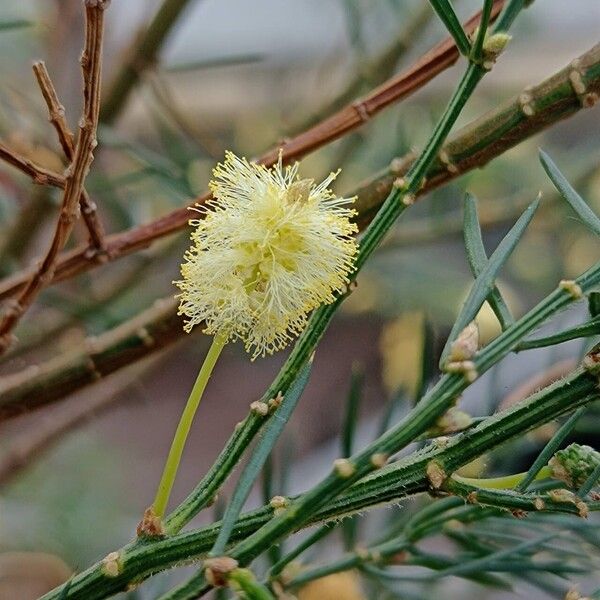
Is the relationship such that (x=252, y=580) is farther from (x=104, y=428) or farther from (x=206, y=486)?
(x=104, y=428)

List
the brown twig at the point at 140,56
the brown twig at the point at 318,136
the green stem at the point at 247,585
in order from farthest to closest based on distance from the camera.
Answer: the brown twig at the point at 140,56 → the brown twig at the point at 318,136 → the green stem at the point at 247,585

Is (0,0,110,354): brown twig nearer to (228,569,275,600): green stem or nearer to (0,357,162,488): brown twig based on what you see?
(228,569,275,600): green stem

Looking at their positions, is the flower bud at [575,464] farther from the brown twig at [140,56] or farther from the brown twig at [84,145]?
the brown twig at [140,56]

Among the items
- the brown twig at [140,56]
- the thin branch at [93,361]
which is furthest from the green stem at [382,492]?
the brown twig at [140,56]

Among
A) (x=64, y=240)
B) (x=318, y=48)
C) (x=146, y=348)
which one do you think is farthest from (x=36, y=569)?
(x=318, y=48)

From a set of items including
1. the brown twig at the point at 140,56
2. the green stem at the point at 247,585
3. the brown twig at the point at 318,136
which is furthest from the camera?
the brown twig at the point at 140,56

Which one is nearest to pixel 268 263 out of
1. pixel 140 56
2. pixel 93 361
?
pixel 93 361

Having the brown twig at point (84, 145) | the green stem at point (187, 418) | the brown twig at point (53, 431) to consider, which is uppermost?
the brown twig at point (53, 431)
